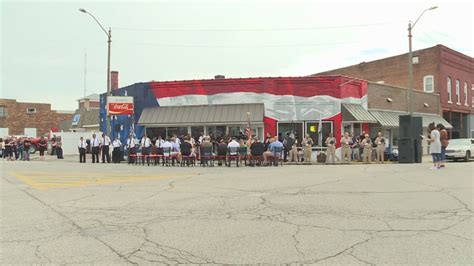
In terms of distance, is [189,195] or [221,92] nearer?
[189,195]

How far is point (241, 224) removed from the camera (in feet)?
23.5

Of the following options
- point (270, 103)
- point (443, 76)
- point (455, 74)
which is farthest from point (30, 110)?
point (455, 74)

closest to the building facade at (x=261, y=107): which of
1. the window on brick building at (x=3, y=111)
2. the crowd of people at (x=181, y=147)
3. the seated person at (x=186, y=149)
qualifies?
the crowd of people at (x=181, y=147)

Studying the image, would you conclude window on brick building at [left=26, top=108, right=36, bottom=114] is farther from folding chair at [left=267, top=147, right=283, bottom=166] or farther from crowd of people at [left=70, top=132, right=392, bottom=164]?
folding chair at [left=267, top=147, right=283, bottom=166]

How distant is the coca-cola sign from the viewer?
87.1 ft

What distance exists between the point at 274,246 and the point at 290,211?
244 centimetres

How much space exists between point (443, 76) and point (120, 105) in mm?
26806

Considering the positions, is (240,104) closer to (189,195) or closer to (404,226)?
(189,195)

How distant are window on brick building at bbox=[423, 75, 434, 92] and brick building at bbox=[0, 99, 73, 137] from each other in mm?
43040

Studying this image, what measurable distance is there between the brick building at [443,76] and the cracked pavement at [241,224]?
27827mm

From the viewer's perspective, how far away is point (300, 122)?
25.7 m

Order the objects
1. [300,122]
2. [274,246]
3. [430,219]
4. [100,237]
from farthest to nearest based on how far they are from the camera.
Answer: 1. [300,122]
2. [430,219]
3. [100,237]
4. [274,246]

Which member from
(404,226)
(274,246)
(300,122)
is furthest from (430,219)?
(300,122)

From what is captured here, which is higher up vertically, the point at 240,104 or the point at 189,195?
the point at 240,104
